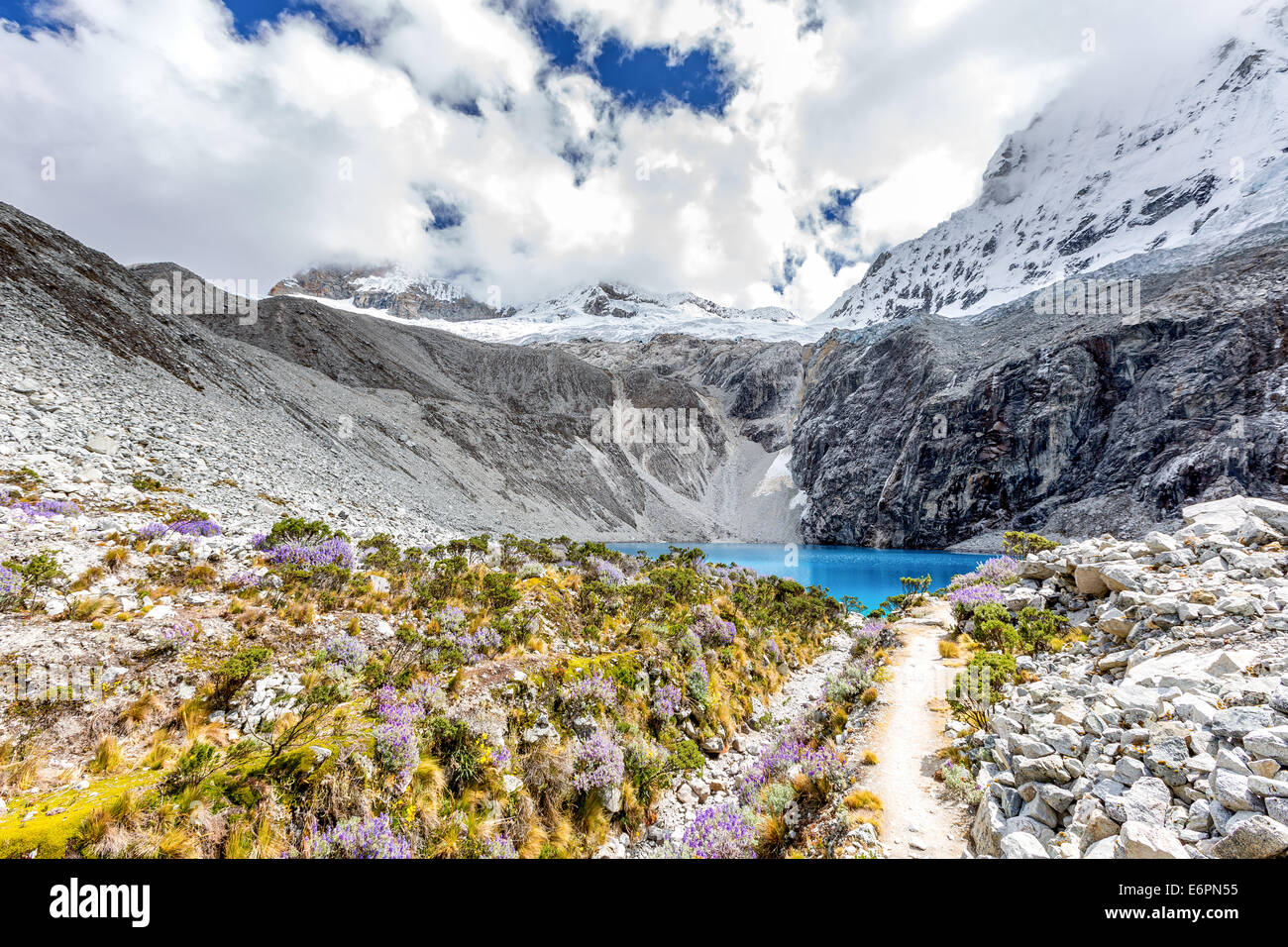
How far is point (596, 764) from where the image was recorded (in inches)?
317

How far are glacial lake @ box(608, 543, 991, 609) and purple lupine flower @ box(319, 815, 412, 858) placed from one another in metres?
29.4

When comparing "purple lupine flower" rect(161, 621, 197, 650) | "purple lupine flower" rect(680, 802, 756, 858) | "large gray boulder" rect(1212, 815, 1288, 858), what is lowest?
"purple lupine flower" rect(680, 802, 756, 858)

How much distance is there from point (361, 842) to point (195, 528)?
10416 mm

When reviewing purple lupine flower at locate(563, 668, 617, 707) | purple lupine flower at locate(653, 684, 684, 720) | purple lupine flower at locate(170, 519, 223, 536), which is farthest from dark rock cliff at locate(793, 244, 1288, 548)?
purple lupine flower at locate(170, 519, 223, 536)

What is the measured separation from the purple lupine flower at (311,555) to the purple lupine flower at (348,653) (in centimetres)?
296

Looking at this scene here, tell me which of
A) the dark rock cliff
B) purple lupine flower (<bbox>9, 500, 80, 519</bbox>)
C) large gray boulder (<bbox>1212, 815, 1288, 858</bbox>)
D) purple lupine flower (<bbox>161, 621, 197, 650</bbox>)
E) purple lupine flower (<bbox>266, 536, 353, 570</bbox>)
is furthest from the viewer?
the dark rock cliff

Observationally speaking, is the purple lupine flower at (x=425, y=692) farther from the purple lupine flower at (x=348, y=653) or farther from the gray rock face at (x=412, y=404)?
the gray rock face at (x=412, y=404)

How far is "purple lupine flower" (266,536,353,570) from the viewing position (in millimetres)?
10789

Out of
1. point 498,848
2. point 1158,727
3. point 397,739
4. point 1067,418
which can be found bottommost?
point 498,848

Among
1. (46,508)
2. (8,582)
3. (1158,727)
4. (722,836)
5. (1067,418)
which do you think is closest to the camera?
(1158,727)

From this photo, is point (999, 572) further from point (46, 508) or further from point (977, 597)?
point (46, 508)

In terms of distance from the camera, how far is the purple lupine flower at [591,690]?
29.7 feet

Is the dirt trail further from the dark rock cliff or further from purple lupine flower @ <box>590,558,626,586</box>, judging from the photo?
the dark rock cliff

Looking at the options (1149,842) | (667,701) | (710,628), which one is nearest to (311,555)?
(667,701)
